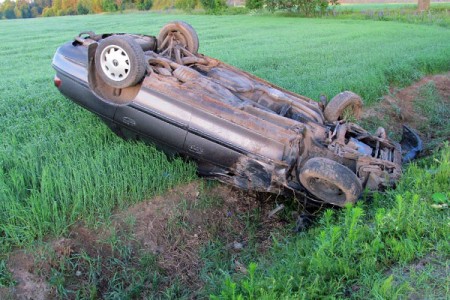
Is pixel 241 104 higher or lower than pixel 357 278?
higher

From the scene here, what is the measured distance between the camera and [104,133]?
5496 mm

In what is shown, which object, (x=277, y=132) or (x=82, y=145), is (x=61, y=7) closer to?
(x=82, y=145)

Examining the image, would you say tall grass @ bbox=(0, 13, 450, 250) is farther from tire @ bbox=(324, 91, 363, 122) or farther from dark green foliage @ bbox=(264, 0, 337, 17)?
dark green foliage @ bbox=(264, 0, 337, 17)

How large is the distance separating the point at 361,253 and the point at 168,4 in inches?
1978

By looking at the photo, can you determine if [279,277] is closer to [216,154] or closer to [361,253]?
[361,253]

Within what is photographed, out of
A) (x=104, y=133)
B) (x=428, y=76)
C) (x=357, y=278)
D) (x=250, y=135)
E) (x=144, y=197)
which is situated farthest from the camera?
(x=428, y=76)

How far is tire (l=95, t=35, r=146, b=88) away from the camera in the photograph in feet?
14.2

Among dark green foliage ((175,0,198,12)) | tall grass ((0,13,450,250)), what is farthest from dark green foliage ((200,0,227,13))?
tall grass ((0,13,450,250))

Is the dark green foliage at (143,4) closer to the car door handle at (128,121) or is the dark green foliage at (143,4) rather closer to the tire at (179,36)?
the tire at (179,36)

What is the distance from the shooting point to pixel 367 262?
3.00 metres

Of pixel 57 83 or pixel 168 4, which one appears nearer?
pixel 57 83

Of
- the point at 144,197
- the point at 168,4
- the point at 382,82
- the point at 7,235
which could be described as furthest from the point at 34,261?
the point at 168,4

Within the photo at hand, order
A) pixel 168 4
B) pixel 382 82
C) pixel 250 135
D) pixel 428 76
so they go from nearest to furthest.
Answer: pixel 250 135 < pixel 382 82 < pixel 428 76 < pixel 168 4

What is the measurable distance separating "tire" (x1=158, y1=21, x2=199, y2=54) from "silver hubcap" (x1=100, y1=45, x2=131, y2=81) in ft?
4.53
